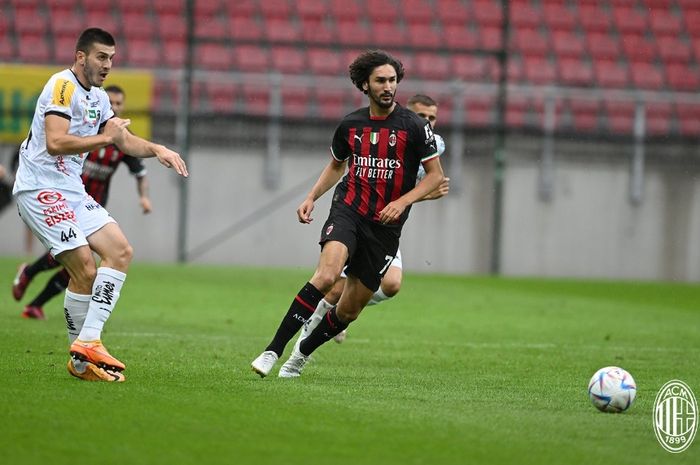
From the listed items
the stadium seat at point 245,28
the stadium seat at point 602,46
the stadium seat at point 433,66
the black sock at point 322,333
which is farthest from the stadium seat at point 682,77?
the black sock at point 322,333

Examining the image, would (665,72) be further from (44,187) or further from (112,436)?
(112,436)

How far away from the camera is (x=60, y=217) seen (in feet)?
24.0

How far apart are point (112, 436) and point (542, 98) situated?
16.7 meters

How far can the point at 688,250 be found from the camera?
68.3ft

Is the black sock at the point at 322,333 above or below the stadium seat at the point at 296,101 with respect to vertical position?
below

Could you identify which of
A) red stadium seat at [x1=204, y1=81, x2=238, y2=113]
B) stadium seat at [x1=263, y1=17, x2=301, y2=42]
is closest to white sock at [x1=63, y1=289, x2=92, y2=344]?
red stadium seat at [x1=204, y1=81, x2=238, y2=113]

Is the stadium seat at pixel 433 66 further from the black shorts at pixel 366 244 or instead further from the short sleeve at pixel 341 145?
the black shorts at pixel 366 244

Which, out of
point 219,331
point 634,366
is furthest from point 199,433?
point 219,331

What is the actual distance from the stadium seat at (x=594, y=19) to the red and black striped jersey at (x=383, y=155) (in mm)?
16304

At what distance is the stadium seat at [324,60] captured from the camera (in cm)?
2178

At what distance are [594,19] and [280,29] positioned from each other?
19.5 feet

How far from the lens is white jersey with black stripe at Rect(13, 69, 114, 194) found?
23.9 feet

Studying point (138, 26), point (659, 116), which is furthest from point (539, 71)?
point (138, 26)

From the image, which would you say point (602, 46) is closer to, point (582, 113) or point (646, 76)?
point (646, 76)
